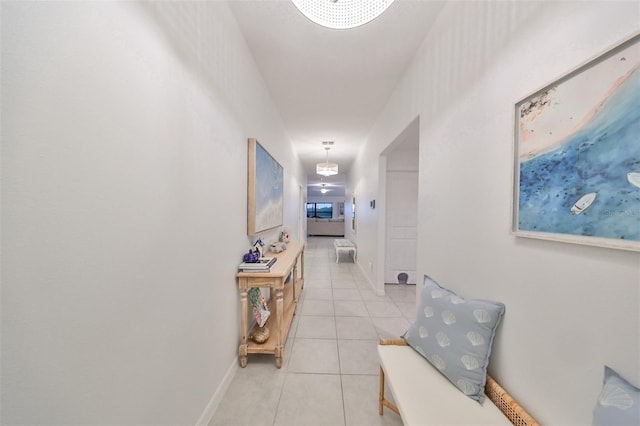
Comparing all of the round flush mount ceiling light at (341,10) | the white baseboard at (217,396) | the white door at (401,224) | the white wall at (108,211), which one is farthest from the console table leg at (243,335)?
the white door at (401,224)

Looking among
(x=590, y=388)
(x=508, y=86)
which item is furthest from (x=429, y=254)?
(x=508, y=86)

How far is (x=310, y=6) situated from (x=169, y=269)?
4.37 feet

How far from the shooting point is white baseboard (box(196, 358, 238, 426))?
1296mm

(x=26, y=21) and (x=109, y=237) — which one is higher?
(x=26, y=21)

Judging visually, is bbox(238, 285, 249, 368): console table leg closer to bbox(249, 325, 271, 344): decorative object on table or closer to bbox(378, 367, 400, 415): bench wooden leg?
bbox(249, 325, 271, 344): decorative object on table

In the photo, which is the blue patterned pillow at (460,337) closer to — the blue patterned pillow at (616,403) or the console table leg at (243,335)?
the blue patterned pillow at (616,403)

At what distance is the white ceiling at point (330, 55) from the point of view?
158 centimetres

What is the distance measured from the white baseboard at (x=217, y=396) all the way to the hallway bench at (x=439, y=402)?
3.70ft

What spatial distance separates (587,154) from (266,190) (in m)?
2.25

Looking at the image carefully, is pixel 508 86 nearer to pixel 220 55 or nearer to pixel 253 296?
pixel 220 55

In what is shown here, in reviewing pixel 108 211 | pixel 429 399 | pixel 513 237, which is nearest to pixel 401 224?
pixel 513 237

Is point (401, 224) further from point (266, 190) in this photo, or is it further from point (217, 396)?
point (217, 396)

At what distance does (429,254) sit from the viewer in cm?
172

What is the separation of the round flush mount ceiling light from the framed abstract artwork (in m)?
1.22
